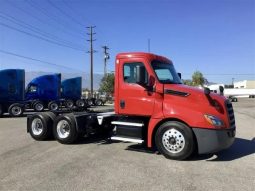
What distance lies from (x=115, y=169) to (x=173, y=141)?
172cm

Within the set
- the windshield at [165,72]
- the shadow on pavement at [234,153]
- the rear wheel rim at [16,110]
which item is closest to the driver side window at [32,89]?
the rear wheel rim at [16,110]

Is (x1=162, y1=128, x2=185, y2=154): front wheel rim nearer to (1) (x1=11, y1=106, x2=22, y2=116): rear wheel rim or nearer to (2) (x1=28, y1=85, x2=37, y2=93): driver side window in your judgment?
(1) (x1=11, y1=106, x2=22, y2=116): rear wheel rim

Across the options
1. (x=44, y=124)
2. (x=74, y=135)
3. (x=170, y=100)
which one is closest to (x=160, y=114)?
(x=170, y=100)

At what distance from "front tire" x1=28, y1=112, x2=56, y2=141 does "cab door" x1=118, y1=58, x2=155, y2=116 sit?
9.40 ft

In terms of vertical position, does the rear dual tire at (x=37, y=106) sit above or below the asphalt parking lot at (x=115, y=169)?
above

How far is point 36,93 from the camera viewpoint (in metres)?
30.0

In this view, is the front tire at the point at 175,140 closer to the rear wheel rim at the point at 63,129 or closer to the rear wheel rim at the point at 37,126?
the rear wheel rim at the point at 63,129

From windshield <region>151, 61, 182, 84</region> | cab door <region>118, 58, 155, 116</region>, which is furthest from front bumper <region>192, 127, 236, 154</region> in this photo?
windshield <region>151, 61, 182, 84</region>

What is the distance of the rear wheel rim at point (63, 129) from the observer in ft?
33.4

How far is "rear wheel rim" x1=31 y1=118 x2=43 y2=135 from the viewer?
1086cm

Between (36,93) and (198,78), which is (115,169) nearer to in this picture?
(36,93)

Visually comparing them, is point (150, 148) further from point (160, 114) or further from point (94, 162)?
point (94, 162)

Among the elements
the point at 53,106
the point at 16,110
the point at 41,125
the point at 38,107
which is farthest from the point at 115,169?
the point at 53,106

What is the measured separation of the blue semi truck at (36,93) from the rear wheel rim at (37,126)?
8804 mm
